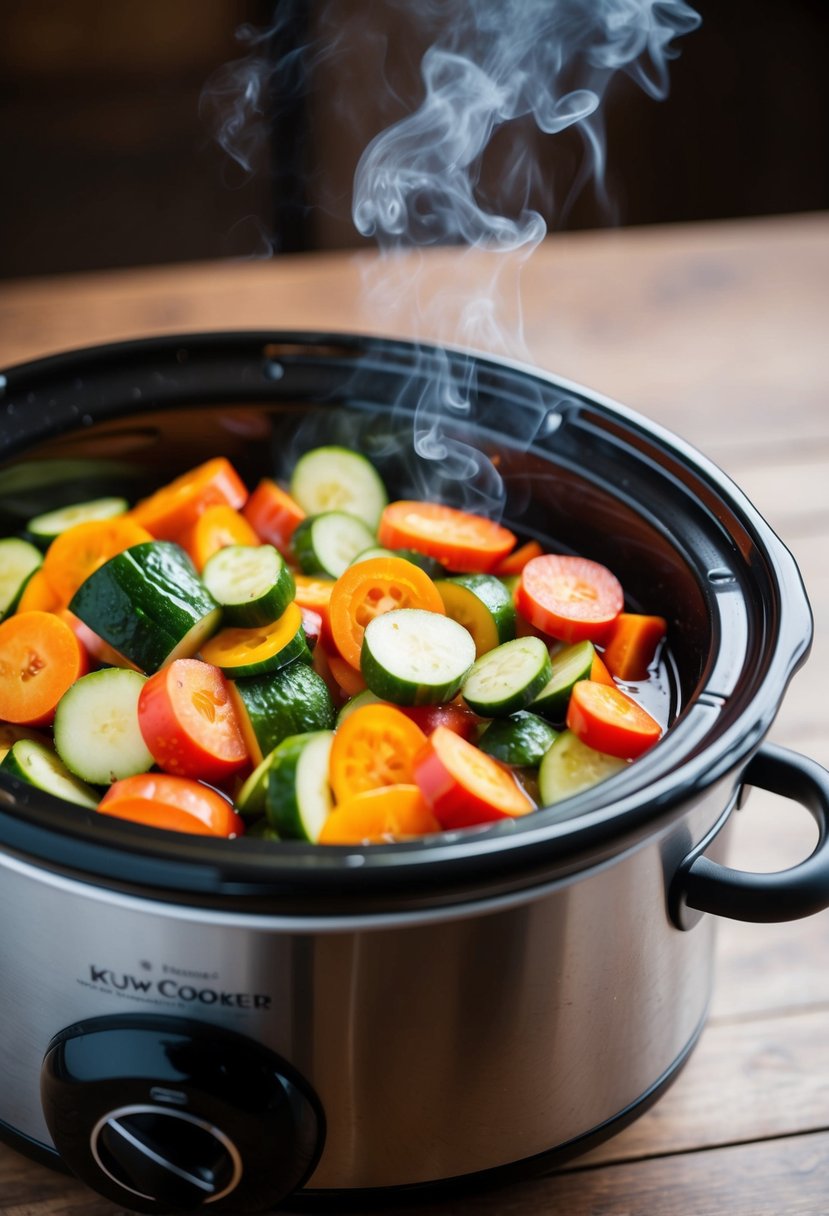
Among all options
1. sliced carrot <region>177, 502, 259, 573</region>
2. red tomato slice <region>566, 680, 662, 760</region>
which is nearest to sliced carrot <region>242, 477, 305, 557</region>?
sliced carrot <region>177, 502, 259, 573</region>

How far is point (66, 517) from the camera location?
4.94ft

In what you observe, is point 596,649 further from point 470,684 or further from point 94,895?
point 94,895

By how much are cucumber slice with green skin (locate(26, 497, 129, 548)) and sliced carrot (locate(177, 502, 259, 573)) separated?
0.32ft

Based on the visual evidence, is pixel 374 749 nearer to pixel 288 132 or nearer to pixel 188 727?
pixel 188 727

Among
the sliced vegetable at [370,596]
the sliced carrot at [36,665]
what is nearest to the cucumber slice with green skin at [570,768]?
the sliced vegetable at [370,596]

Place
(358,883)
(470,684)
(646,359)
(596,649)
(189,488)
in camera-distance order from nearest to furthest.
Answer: (358,883)
(470,684)
(596,649)
(189,488)
(646,359)

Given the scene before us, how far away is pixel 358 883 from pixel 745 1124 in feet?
2.09

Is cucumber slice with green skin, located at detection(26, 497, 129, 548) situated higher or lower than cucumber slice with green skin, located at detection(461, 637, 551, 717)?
higher

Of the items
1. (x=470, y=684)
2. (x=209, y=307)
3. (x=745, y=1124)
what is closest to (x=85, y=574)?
(x=470, y=684)

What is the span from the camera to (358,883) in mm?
854

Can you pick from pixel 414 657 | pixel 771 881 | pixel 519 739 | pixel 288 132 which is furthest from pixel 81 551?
pixel 288 132

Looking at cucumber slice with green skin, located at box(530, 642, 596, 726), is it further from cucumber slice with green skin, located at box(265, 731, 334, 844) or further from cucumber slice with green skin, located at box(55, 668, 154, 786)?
cucumber slice with green skin, located at box(55, 668, 154, 786)

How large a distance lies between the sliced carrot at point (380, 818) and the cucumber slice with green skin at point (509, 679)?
0.54 ft

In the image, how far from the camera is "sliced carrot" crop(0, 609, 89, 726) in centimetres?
123
